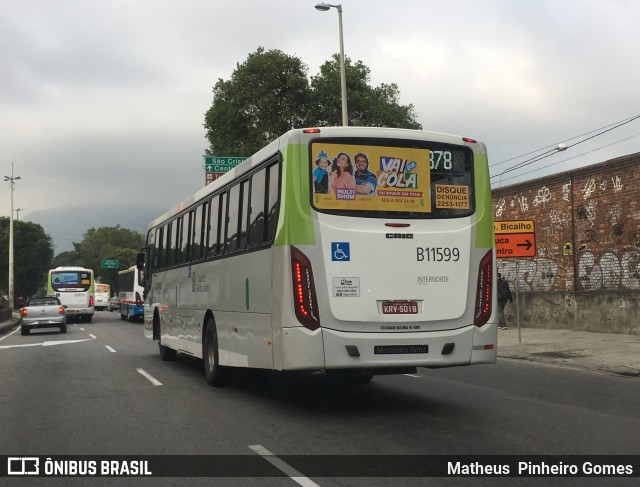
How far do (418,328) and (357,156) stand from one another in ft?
7.10

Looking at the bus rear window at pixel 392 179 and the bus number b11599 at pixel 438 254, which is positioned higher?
the bus rear window at pixel 392 179

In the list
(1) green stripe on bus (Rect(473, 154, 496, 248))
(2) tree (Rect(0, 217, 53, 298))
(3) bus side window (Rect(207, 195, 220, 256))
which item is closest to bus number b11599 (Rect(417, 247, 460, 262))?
(1) green stripe on bus (Rect(473, 154, 496, 248))

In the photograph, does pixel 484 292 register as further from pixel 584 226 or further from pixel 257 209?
pixel 584 226

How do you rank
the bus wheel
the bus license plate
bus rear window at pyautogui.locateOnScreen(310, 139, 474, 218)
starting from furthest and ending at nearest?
the bus wheel < bus rear window at pyautogui.locateOnScreen(310, 139, 474, 218) < the bus license plate

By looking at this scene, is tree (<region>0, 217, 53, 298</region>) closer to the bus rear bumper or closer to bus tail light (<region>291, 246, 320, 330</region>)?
bus tail light (<region>291, 246, 320, 330</region>)

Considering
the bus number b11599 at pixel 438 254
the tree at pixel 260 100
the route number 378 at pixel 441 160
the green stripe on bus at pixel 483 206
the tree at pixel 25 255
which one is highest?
the tree at pixel 260 100

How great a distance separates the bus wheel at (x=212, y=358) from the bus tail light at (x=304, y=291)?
3.30 meters

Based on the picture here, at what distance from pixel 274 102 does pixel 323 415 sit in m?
30.8

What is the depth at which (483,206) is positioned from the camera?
8539 millimetres

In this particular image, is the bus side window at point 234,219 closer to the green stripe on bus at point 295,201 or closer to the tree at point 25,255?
the green stripe on bus at point 295,201

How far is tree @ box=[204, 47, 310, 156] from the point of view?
3712 centimetres

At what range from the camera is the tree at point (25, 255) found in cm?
8878

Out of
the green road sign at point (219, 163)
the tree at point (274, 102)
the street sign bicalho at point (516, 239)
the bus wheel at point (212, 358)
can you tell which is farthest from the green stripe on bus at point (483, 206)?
the tree at point (274, 102)

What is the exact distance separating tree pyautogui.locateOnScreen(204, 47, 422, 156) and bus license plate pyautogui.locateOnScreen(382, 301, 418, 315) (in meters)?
29.1
